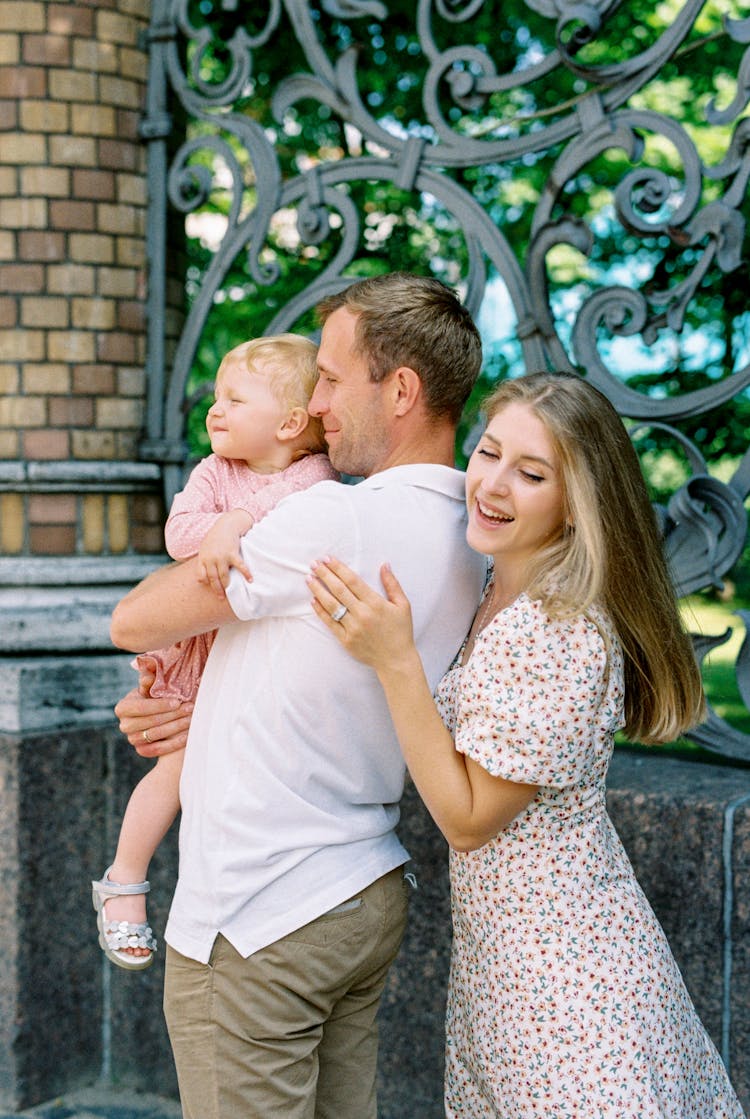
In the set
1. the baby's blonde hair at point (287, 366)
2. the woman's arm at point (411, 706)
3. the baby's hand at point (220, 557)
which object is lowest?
the woman's arm at point (411, 706)

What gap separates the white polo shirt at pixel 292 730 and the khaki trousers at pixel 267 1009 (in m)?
0.04

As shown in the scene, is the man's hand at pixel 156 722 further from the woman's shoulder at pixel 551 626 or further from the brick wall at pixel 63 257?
the brick wall at pixel 63 257

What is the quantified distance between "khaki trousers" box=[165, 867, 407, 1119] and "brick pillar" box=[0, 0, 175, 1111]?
5.30 feet

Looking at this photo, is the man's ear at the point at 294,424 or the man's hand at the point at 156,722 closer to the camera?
the man's ear at the point at 294,424

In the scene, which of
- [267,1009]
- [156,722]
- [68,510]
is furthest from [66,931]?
[267,1009]

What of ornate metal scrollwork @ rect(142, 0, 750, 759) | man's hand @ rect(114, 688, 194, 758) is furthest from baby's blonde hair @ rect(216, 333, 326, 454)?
ornate metal scrollwork @ rect(142, 0, 750, 759)

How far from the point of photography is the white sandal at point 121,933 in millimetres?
2465

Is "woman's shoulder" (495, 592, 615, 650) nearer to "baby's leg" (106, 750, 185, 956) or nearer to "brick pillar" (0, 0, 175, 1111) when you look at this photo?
"baby's leg" (106, 750, 185, 956)

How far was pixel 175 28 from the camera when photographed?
396 cm

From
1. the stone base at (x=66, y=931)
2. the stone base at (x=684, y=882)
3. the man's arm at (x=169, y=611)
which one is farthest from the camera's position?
the stone base at (x=66, y=931)

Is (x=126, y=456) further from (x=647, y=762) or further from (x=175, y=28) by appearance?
(x=647, y=762)

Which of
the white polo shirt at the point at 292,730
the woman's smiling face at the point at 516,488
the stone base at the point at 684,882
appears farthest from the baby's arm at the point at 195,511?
the stone base at the point at 684,882

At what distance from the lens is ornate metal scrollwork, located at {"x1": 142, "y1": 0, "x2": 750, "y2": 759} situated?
3.18 m

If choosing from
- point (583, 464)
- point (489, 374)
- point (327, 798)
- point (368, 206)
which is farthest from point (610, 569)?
point (368, 206)
